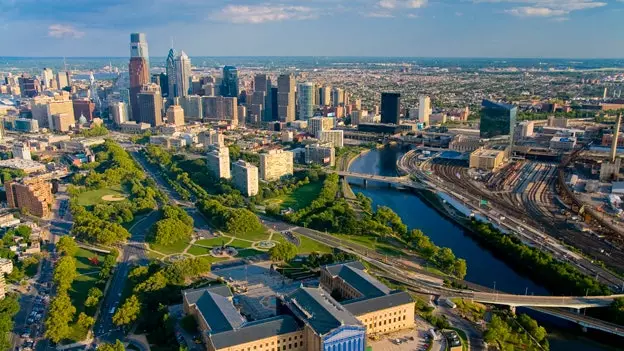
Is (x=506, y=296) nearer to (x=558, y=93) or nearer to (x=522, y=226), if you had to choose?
(x=522, y=226)

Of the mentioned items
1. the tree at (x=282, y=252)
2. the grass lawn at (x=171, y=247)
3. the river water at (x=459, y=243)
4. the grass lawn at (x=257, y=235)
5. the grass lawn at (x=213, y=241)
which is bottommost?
the river water at (x=459, y=243)

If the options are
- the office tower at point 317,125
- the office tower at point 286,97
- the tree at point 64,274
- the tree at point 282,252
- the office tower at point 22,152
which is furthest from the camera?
the office tower at point 286,97

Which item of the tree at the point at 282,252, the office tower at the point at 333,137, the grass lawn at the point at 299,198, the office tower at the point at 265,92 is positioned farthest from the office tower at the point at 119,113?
the tree at the point at 282,252

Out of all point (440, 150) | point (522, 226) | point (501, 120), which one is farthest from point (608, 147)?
point (522, 226)

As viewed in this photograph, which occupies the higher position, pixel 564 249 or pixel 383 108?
pixel 383 108

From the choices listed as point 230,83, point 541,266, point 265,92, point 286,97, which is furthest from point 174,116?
point 541,266

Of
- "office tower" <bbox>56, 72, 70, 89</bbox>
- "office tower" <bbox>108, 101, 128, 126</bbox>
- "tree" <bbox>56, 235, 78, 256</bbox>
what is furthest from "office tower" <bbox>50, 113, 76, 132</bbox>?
"tree" <bbox>56, 235, 78, 256</bbox>

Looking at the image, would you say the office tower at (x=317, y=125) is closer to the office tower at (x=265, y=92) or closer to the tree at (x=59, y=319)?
the office tower at (x=265, y=92)
